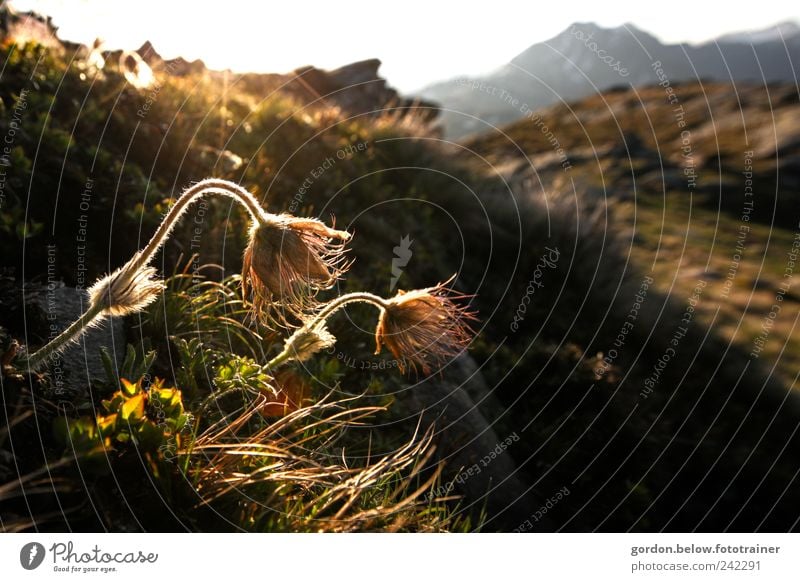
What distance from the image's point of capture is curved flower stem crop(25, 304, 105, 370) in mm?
2572

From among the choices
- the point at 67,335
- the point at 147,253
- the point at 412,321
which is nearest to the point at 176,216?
the point at 147,253

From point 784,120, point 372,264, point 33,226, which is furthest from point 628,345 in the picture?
point 784,120

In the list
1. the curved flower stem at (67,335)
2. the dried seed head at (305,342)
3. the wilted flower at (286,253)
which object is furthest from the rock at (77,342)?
the wilted flower at (286,253)

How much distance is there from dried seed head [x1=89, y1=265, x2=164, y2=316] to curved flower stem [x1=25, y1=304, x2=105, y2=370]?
36 millimetres

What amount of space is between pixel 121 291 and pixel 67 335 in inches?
12.6

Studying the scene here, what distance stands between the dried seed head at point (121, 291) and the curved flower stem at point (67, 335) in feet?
0.12

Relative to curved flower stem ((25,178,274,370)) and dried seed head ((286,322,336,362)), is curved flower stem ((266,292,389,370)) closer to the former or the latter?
dried seed head ((286,322,336,362))

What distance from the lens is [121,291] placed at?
258cm

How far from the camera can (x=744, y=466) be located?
17.6 feet

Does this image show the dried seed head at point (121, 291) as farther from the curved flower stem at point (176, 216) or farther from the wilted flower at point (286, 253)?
the wilted flower at point (286, 253)

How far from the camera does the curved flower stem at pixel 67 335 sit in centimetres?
257

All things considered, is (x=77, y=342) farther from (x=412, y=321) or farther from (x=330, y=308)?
(x=412, y=321)
